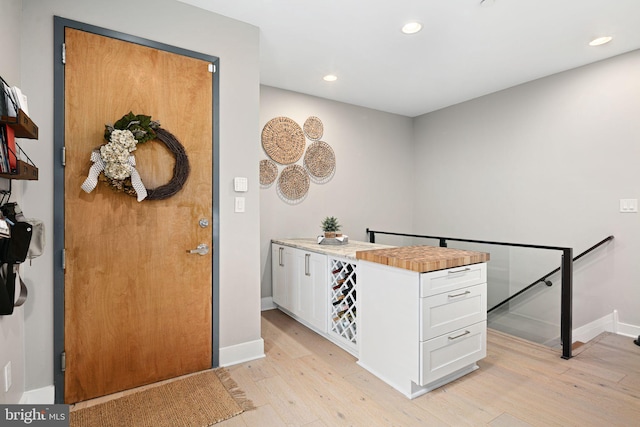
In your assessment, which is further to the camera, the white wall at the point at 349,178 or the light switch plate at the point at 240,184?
the white wall at the point at 349,178

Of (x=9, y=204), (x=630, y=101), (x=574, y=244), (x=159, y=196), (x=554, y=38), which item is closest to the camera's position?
(x=9, y=204)

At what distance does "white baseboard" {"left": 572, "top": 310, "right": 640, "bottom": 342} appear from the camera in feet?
10.0

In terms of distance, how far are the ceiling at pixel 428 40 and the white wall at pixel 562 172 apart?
0.31m

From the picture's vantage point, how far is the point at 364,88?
12.8 ft

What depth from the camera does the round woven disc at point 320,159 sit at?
4082mm

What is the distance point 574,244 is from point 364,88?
9.37ft

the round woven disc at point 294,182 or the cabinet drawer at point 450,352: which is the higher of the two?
the round woven disc at point 294,182

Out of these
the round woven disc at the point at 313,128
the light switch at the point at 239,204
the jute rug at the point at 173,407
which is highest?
the round woven disc at the point at 313,128

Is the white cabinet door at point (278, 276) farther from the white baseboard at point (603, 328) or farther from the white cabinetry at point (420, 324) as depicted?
the white baseboard at point (603, 328)

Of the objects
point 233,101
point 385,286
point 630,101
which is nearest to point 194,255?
point 233,101

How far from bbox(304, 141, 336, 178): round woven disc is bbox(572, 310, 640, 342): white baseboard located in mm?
A: 3159

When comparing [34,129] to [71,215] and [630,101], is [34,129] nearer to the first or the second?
[71,215]

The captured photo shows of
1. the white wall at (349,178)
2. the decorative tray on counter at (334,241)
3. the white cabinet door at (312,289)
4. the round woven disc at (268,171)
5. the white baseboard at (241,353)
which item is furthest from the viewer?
the white wall at (349,178)

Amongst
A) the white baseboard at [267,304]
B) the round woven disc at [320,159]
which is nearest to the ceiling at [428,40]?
the round woven disc at [320,159]
